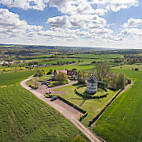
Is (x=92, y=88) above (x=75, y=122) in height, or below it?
above

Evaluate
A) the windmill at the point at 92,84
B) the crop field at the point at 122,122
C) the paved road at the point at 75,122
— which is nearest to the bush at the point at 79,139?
the paved road at the point at 75,122

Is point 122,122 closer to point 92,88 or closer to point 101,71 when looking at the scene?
point 92,88

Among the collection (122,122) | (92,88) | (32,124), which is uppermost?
(92,88)

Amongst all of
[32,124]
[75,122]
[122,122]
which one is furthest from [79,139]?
[122,122]

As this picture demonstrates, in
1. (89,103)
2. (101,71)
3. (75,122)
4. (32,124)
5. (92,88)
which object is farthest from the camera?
(101,71)

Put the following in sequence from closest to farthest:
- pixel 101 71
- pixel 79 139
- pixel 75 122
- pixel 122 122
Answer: pixel 79 139 → pixel 75 122 → pixel 122 122 → pixel 101 71

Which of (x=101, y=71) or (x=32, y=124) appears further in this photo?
(x=101, y=71)

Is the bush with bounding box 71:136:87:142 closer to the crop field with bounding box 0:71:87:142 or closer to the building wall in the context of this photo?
the crop field with bounding box 0:71:87:142
